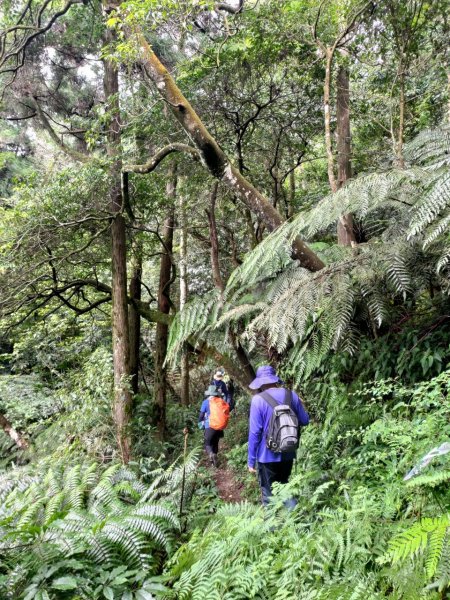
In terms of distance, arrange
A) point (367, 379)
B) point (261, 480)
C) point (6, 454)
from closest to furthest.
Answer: point (261, 480) → point (367, 379) → point (6, 454)

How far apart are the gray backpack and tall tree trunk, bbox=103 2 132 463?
10.7 ft

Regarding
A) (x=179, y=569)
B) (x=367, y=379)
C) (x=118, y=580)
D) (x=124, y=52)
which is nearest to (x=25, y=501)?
(x=118, y=580)

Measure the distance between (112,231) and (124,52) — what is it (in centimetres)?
317

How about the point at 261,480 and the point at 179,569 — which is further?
the point at 261,480

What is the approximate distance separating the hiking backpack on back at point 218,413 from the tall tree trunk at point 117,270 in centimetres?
130

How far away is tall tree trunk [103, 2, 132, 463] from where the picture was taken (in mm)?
6336

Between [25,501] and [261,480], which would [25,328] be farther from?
[261,480]

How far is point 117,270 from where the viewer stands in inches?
282

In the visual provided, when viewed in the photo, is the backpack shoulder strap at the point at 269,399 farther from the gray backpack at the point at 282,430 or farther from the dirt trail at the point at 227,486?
the dirt trail at the point at 227,486

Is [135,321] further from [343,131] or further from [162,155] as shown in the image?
[343,131]

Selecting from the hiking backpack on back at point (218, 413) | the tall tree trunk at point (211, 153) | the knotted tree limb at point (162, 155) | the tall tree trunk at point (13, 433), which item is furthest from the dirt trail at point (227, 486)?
the knotted tree limb at point (162, 155)

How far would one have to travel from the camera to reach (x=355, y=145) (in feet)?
24.0

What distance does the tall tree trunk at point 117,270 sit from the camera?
20.8 feet

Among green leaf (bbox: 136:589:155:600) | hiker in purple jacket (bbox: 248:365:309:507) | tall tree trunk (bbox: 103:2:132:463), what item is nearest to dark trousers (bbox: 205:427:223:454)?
tall tree trunk (bbox: 103:2:132:463)
